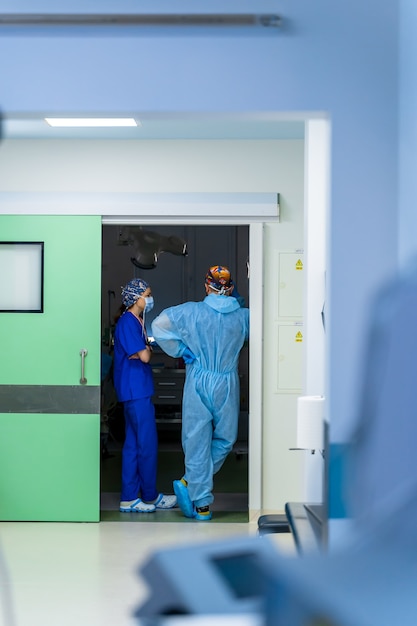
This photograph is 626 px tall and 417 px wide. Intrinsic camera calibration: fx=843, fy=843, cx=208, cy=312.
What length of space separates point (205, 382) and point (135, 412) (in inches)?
22.6

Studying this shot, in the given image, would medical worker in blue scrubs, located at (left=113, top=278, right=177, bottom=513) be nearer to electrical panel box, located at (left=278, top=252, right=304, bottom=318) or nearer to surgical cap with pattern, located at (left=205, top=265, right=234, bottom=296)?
surgical cap with pattern, located at (left=205, top=265, right=234, bottom=296)

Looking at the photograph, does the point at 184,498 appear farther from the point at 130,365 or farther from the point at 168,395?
the point at 168,395

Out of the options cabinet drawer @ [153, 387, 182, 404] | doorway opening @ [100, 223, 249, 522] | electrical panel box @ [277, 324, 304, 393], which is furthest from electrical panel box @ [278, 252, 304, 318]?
cabinet drawer @ [153, 387, 182, 404]

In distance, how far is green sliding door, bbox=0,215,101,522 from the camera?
562 cm

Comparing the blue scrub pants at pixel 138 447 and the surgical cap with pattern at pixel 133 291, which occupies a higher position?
the surgical cap with pattern at pixel 133 291

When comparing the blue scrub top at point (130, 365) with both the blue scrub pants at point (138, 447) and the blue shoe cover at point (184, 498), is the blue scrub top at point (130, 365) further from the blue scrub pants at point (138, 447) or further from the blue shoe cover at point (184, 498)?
the blue shoe cover at point (184, 498)

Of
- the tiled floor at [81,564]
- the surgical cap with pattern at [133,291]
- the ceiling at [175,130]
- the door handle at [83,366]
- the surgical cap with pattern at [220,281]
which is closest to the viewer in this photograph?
the tiled floor at [81,564]

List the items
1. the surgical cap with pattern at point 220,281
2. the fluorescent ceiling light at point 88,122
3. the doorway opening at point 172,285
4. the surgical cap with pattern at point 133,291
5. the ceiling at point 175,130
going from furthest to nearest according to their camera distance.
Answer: the doorway opening at point 172,285, the surgical cap with pattern at point 133,291, the surgical cap with pattern at point 220,281, the ceiling at point 175,130, the fluorescent ceiling light at point 88,122

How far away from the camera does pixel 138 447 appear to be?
19.5ft

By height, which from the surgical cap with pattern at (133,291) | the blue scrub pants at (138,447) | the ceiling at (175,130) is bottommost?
the blue scrub pants at (138,447)

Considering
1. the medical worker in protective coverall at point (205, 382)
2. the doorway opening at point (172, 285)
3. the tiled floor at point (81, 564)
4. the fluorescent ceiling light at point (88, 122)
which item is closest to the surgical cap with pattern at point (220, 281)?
the medical worker in protective coverall at point (205, 382)

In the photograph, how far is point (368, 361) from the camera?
846 mm

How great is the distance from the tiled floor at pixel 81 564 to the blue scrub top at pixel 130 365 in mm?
902

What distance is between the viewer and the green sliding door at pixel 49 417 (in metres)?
5.62
